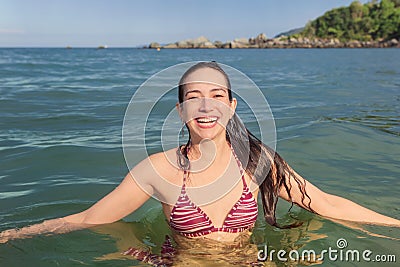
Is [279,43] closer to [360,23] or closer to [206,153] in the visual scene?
[360,23]

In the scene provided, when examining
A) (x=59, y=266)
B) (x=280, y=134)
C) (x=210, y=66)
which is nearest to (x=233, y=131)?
(x=210, y=66)

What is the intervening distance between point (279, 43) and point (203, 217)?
4135 inches

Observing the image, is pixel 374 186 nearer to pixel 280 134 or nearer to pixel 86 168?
pixel 280 134

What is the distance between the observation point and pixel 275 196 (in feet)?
10.1

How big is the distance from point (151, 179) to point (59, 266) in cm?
107

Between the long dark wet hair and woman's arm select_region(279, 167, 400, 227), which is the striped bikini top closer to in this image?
the long dark wet hair

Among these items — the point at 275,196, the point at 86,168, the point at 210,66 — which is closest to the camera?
the point at 210,66

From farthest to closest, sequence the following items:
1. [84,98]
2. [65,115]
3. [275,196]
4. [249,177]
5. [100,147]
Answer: [84,98] → [65,115] → [100,147] → [275,196] → [249,177]

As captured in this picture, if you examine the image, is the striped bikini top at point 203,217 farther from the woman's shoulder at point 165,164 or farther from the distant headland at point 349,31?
the distant headland at point 349,31

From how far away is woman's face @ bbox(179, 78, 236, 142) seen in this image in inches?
100

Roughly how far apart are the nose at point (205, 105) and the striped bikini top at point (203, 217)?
19.3 inches

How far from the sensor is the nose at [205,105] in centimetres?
254

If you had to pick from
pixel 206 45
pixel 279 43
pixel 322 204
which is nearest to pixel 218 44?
pixel 206 45

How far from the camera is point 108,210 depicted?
2.84 m
